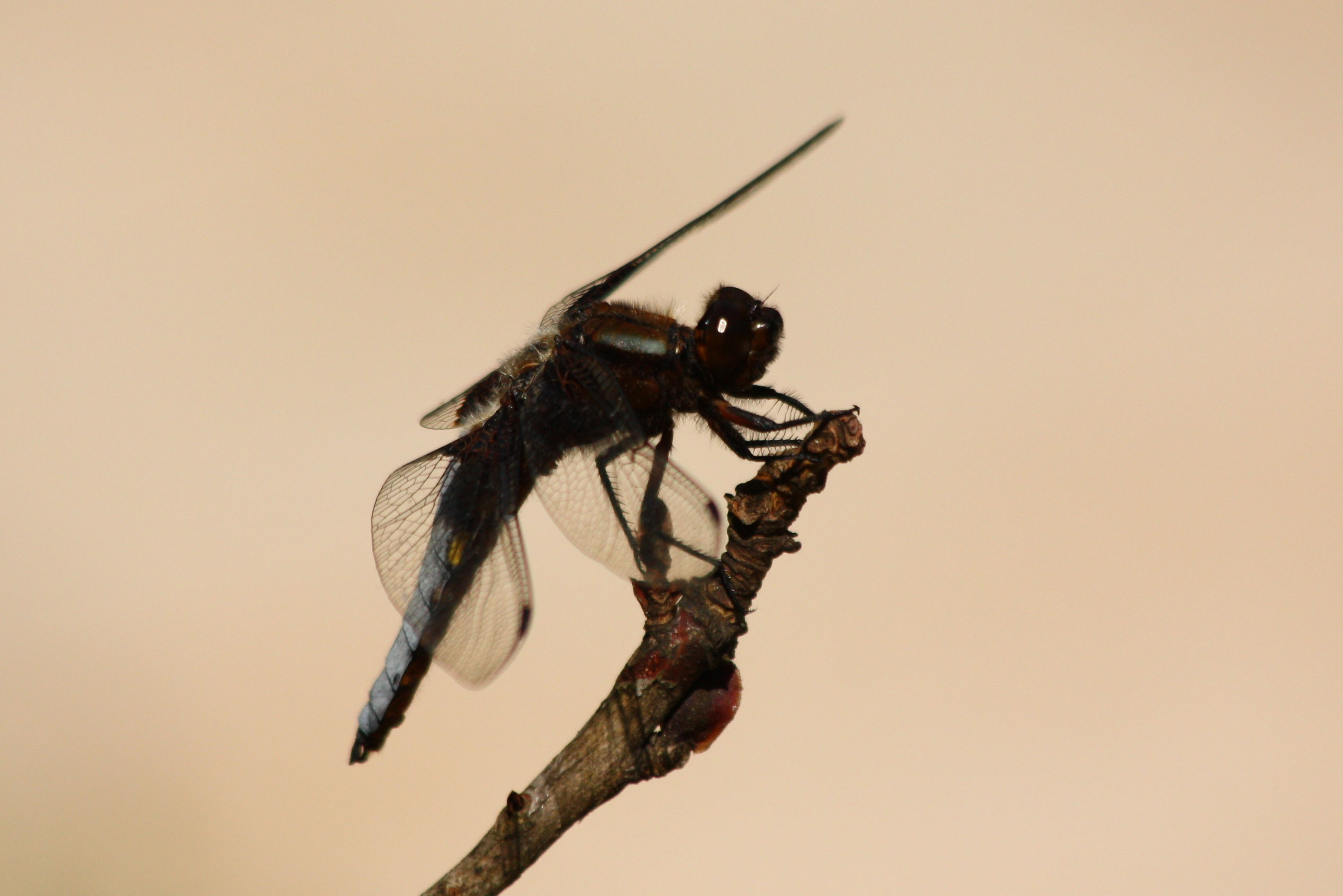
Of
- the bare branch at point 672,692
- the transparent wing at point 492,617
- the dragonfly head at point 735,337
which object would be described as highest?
the dragonfly head at point 735,337

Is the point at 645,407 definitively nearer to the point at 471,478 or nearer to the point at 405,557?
the point at 471,478

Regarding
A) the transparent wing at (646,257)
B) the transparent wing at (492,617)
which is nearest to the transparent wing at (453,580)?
the transparent wing at (492,617)

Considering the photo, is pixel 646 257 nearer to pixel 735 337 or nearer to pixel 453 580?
pixel 735 337

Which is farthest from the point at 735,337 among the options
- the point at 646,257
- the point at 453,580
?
the point at 453,580

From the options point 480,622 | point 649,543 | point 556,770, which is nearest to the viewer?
point 556,770

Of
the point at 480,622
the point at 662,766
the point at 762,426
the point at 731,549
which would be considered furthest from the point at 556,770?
the point at 762,426

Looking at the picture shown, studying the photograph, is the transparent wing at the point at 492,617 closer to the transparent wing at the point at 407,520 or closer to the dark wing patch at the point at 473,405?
the transparent wing at the point at 407,520
